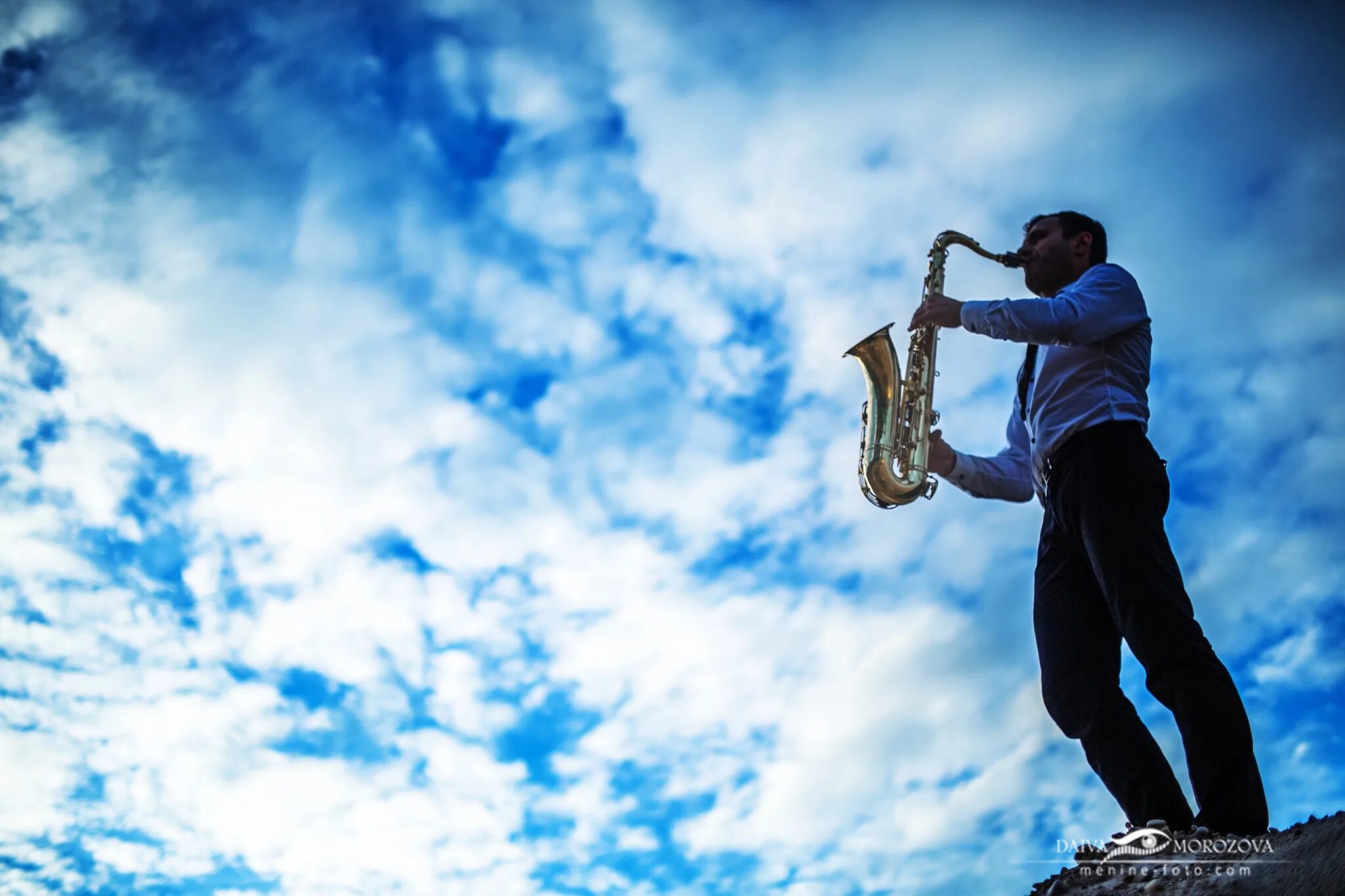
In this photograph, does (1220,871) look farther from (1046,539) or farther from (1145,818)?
(1046,539)

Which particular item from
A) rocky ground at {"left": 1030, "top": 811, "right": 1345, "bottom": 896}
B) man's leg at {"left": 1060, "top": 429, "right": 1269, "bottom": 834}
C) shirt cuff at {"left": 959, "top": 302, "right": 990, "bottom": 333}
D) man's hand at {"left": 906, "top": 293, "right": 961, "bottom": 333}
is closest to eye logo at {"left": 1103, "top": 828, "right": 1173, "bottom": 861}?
rocky ground at {"left": 1030, "top": 811, "right": 1345, "bottom": 896}

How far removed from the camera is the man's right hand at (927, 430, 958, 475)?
5.76 meters

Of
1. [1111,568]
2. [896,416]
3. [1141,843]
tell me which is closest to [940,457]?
[896,416]

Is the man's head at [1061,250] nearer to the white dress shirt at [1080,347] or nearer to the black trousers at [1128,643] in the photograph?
the white dress shirt at [1080,347]

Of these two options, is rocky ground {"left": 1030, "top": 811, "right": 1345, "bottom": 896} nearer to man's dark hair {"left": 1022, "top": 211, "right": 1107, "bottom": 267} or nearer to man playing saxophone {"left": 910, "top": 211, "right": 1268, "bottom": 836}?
man playing saxophone {"left": 910, "top": 211, "right": 1268, "bottom": 836}

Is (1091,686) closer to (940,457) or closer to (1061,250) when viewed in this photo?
(940,457)

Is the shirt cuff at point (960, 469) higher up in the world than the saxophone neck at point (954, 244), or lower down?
lower down

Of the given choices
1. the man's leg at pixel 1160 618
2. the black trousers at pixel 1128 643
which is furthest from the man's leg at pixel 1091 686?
the man's leg at pixel 1160 618

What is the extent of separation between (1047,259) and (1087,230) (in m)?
0.25

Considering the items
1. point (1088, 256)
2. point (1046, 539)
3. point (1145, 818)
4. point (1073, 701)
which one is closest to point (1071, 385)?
point (1046, 539)

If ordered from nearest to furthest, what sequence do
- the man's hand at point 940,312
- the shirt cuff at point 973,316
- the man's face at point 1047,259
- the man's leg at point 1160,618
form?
the man's leg at point 1160,618
the shirt cuff at point 973,316
the man's hand at point 940,312
the man's face at point 1047,259

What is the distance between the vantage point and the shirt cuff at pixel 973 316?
4785 mm

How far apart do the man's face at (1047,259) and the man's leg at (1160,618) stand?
1.20 metres

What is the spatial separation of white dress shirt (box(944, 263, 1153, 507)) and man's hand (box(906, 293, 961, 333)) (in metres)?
0.15
